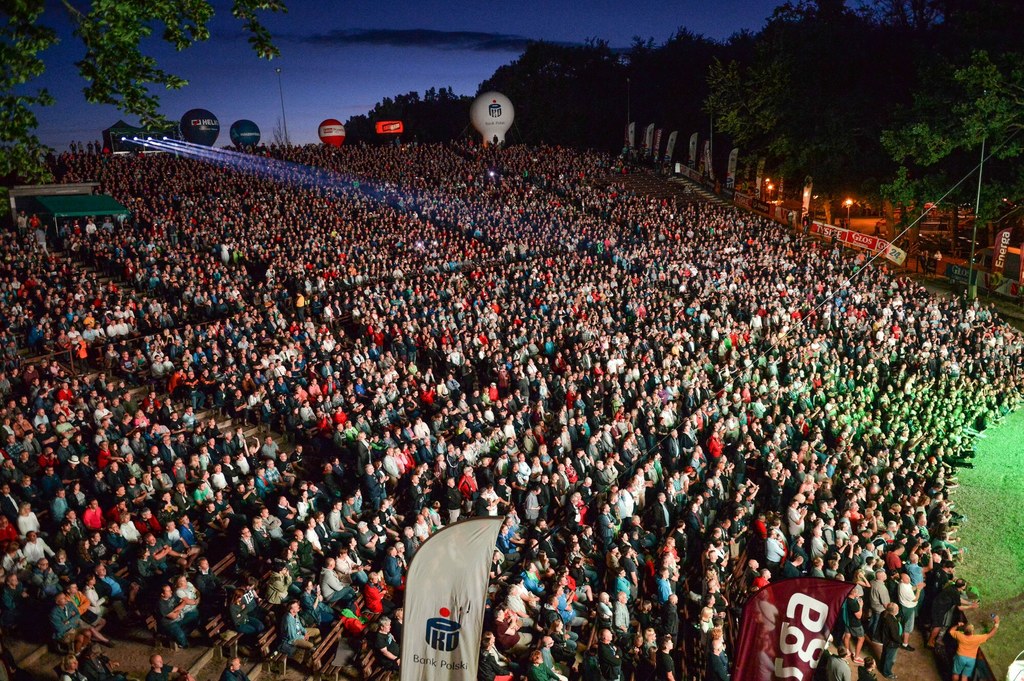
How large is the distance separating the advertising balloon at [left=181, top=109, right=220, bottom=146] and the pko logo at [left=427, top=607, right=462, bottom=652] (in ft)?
169

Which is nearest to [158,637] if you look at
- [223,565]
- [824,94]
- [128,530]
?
[223,565]

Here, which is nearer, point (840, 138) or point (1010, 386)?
point (1010, 386)

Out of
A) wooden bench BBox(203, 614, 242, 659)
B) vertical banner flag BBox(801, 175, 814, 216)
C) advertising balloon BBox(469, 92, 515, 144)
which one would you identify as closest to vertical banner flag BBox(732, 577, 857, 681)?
wooden bench BBox(203, 614, 242, 659)

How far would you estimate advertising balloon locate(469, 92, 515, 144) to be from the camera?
57.1 m

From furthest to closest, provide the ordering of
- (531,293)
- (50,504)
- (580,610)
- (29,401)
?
(531,293), (29,401), (50,504), (580,610)

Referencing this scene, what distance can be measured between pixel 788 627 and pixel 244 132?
5543 centimetres

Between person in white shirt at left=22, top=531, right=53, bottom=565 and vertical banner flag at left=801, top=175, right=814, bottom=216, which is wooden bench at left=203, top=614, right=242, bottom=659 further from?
vertical banner flag at left=801, top=175, right=814, bottom=216

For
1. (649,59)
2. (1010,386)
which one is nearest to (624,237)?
(1010,386)

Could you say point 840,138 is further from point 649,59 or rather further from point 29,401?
point 649,59

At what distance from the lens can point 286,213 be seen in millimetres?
29031

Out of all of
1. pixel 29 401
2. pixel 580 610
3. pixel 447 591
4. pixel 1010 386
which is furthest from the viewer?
pixel 1010 386

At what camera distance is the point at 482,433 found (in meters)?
13.9

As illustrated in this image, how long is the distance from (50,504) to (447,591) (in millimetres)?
8119

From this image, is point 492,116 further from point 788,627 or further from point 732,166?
point 788,627
